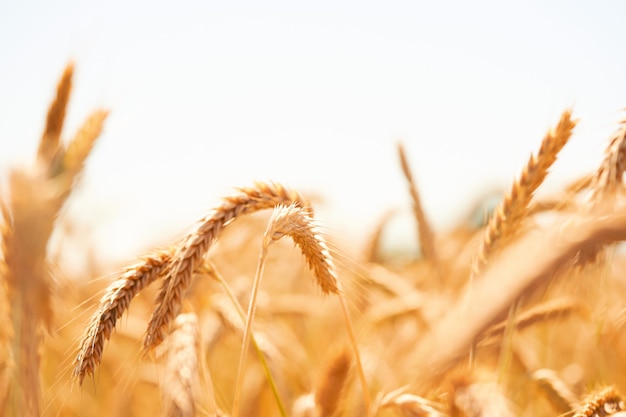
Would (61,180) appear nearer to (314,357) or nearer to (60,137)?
(60,137)

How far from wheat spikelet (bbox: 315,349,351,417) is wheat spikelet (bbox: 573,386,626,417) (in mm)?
555

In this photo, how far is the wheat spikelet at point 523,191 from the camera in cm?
156

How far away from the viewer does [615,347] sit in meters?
2.09

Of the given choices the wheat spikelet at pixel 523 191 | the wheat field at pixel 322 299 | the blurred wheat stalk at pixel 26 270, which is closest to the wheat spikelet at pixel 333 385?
the wheat field at pixel 322 299

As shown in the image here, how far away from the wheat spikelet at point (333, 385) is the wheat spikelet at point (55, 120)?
1108mm

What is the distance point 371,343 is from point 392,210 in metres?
1.08

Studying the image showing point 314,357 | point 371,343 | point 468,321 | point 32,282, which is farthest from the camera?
point 314,357

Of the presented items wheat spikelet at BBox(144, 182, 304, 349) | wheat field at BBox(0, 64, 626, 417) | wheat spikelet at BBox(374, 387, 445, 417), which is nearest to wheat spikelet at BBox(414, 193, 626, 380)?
wheat field at BBox(0, 64, 626, 417)

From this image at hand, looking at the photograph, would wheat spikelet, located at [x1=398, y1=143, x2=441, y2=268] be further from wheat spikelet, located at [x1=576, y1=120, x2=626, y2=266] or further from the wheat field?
wheat spikelet, located at [x1=576, y1=120, x2=626, y2=266]

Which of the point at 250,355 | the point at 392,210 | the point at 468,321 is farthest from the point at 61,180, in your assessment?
the point at 392,210

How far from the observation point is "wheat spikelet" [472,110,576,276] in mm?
1561

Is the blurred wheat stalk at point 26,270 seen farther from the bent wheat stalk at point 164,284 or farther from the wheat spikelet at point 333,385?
the wheat spikelet at point 333,385

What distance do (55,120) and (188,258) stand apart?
1.18 meters

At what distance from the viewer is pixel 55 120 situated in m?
1.99
